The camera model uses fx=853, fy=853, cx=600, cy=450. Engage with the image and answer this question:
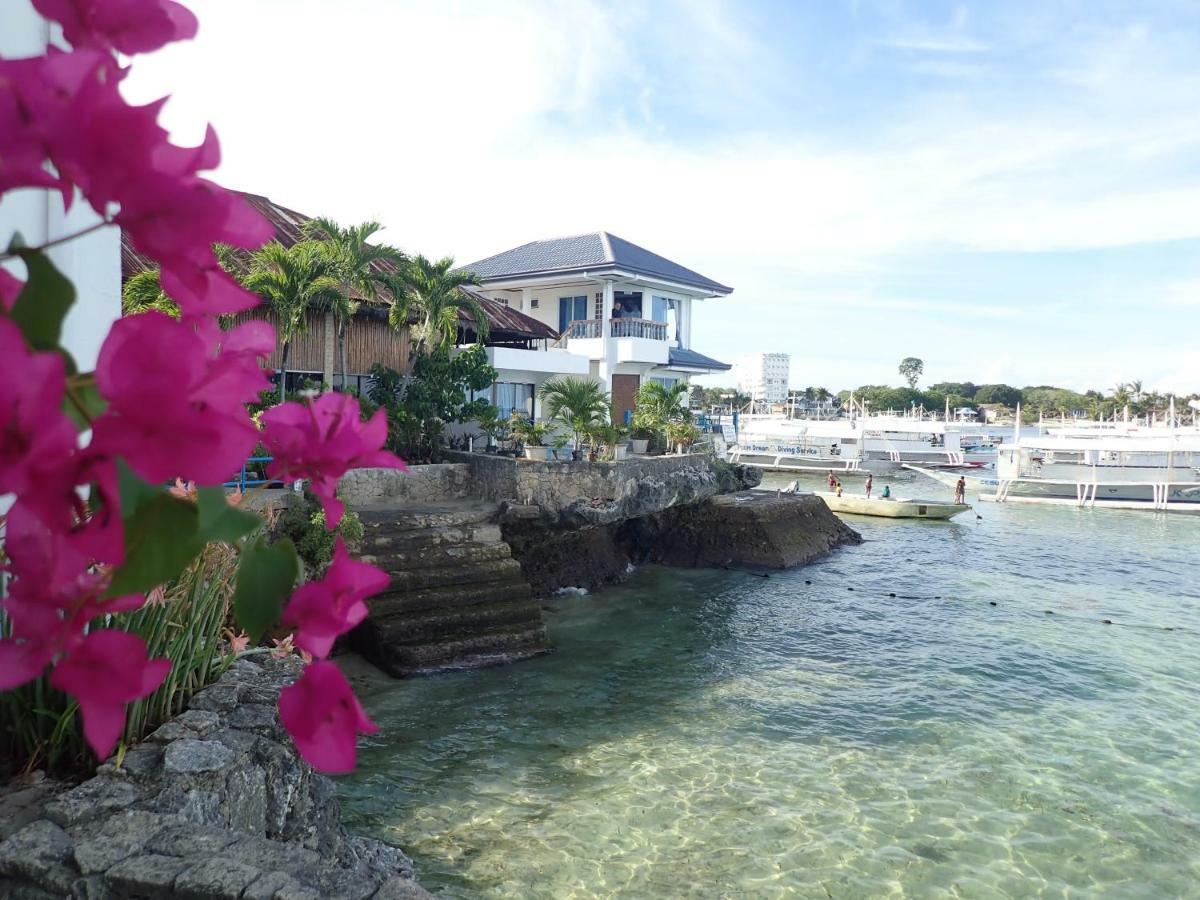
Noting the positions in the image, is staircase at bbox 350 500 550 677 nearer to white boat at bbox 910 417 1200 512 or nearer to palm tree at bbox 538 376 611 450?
palm tree at bbox 538 376 611 450

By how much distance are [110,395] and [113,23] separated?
1.34 feet

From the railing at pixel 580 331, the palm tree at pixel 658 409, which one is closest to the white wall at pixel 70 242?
the palm tree at pixel 658 409

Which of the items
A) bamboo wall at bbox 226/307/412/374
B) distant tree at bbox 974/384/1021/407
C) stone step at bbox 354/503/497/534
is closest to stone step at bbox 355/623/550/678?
stone step at bbox 354/503/497/534

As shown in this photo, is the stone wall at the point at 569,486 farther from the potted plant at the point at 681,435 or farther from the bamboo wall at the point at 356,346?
the bamboo wall at the point at 356,346

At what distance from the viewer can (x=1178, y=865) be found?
8.29 metres

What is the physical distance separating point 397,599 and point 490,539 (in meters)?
2.49

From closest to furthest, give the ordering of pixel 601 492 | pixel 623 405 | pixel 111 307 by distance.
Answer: pixel 111 307 → pixel 601 492 → pixel 623 405

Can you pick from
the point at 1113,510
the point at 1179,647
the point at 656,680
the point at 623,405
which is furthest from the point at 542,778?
the point at 1113,510

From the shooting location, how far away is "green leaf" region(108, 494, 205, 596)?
2.54ft

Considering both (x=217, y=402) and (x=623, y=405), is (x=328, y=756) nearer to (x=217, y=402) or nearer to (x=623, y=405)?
(x=217, y=402)

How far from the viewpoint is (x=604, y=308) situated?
27.9m

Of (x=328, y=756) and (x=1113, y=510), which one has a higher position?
(x=328, y=756)

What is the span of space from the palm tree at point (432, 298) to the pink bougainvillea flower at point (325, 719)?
1826cm

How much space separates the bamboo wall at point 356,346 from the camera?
18.9 m
